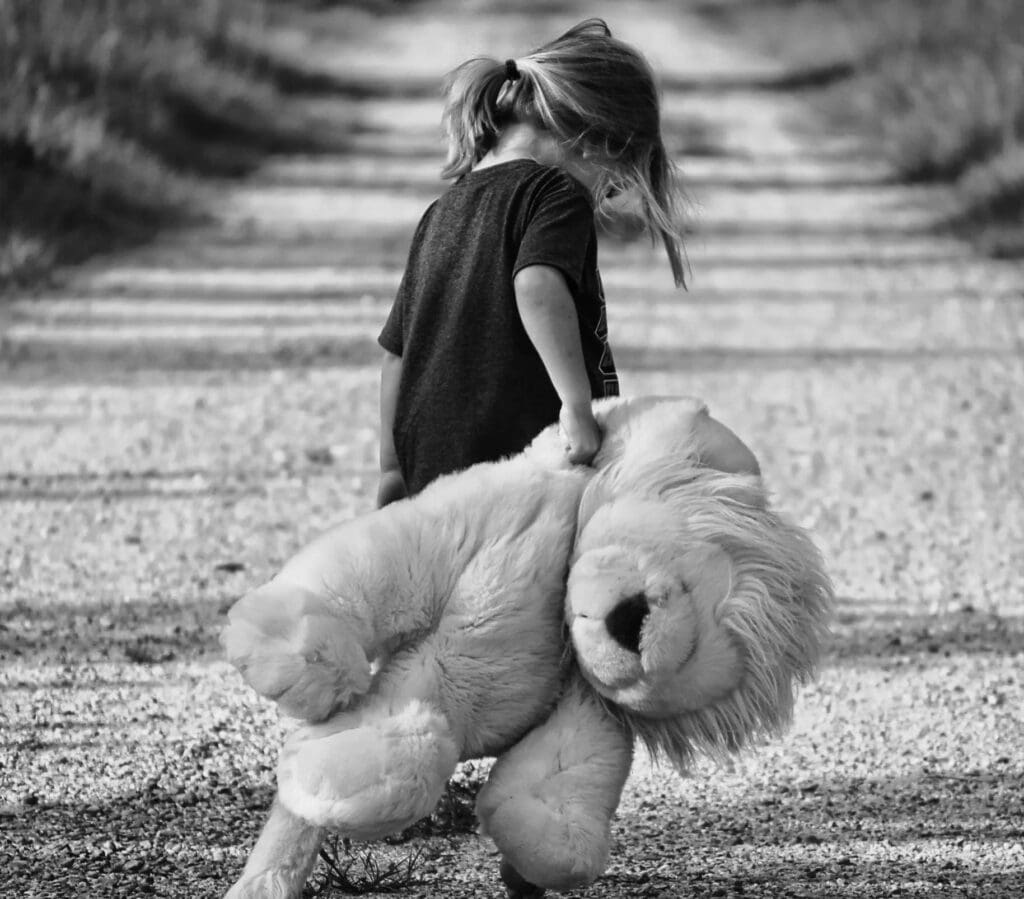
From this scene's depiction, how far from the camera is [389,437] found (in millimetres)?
3211

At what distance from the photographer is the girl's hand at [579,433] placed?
9.34 feet

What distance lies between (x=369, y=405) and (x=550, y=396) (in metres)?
4.05

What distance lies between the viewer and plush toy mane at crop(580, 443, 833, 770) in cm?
276

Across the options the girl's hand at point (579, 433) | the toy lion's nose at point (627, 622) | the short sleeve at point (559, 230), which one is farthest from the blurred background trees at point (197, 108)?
the toy lion's nose at point (627, 622)

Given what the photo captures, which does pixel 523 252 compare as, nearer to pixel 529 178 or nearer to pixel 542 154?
pixel 529 178

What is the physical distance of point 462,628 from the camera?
2711mm

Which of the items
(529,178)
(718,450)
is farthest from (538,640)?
(529,178)

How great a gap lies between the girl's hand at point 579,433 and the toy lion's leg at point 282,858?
0.75m

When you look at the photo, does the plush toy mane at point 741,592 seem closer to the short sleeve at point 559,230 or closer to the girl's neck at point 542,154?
the short sleeve at point 559,230

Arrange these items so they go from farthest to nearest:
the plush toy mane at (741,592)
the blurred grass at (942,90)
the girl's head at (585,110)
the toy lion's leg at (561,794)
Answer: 1. the blurred grass at (942,90)
2. the girl's head at (585,110)
3. the plush toy mane at (741,592)
4. the toy lion's leg at (561,794)

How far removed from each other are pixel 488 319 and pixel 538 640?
1.94 feet

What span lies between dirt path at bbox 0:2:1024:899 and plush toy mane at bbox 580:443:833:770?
57 centimetres

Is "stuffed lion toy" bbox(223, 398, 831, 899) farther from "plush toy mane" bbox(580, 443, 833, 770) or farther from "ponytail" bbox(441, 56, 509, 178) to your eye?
"ponytail" bbox(441, 56, 509, 178)

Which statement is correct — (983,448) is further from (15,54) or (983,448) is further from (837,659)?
(15,54)
